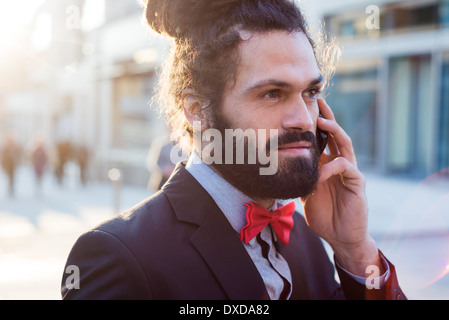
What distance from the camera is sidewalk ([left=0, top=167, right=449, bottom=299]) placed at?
579 centimetres

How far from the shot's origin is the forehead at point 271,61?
1.86 m

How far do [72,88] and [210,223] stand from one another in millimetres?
22270

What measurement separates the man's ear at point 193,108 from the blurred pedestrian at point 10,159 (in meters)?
14.0

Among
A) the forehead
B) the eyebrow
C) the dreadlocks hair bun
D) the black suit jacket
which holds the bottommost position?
the black suit jacket

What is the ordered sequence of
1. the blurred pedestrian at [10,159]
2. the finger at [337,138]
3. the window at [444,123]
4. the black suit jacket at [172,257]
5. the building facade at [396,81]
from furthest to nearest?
the blurred pedestrian at [10,159], the building facade at [396,81], the window at [444,123], the finger at [337,138], the black suit jacket at [172,257]

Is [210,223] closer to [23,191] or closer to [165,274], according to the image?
[165,274]

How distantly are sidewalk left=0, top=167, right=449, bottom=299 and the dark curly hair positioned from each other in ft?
12.8

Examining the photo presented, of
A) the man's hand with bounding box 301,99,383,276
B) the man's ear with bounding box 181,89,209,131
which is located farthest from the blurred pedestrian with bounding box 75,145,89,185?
the man's hand with bounding box 301,99,383,276

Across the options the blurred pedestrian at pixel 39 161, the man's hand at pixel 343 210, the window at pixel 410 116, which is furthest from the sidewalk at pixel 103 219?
the man's hand at pixel 343 210

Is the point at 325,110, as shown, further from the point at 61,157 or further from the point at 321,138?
the point at 61,157

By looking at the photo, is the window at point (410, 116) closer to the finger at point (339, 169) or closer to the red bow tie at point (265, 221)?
the finger at point (339, 169)

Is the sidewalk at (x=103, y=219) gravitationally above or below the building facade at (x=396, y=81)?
below

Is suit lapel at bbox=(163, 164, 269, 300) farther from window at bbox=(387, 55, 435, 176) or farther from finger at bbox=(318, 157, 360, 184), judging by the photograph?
window at bbox=(387, 55, 435, 176)
